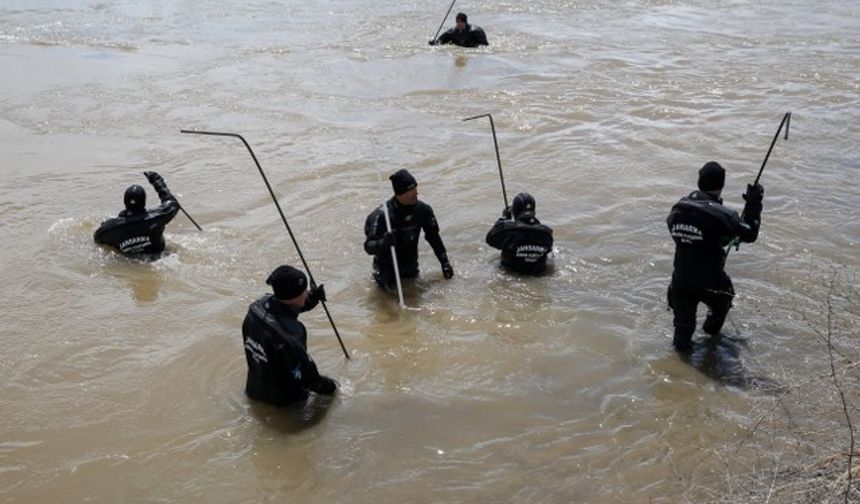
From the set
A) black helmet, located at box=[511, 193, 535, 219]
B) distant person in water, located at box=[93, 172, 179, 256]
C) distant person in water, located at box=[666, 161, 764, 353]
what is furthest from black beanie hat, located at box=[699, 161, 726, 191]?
distant person in water, located at box=[93, 172, 179, 256]

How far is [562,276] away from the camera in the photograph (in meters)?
8.98

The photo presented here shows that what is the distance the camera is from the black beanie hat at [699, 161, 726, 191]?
22.5 ft

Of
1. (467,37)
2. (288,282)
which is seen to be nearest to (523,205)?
(288,282)

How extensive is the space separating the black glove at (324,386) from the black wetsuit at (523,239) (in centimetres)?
284

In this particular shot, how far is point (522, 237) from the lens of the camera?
853 cm

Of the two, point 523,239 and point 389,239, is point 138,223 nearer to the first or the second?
point 389,239

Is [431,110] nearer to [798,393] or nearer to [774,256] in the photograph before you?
[774,256]

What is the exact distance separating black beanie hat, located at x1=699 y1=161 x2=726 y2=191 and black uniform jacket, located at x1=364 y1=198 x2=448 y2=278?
8.92 feet

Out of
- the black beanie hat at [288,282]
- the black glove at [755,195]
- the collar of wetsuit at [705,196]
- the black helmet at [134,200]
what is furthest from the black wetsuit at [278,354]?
the black glove at [755,195]

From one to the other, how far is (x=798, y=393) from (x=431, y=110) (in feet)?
34.0

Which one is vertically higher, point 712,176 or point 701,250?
point 712,176

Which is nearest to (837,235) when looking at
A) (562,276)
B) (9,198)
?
(562,276)

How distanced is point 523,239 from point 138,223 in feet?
13.8

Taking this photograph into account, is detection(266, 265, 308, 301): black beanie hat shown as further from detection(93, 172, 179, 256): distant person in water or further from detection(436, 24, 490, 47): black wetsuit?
detection(436, 24, 490, 47): black wetsuit
